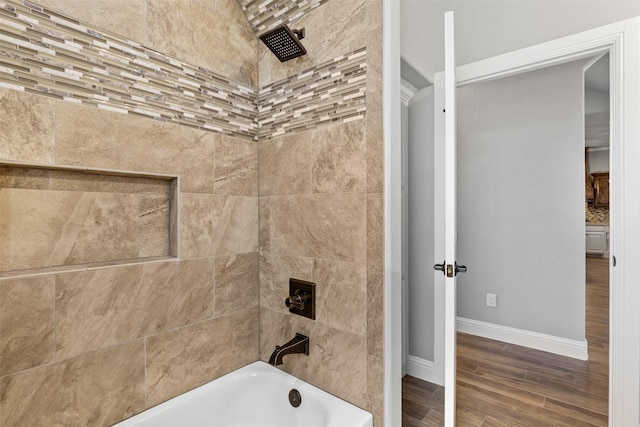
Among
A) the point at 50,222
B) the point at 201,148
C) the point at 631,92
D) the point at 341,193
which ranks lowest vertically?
the point at 50,222

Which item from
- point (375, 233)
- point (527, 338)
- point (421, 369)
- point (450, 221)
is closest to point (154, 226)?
point (375, 233)

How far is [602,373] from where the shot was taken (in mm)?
2430

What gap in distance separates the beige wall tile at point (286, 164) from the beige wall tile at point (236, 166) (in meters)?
0.05

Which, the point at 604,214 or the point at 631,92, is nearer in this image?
the point at 631,92

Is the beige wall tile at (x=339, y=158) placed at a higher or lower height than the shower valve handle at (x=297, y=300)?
higher

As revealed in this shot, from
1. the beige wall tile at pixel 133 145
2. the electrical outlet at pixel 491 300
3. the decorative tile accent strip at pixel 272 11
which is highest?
the decorative tile accent strip at pixel 272 11

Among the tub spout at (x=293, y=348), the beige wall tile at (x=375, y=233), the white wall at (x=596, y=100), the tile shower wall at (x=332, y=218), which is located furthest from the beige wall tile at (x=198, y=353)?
the white wall at (x=596, y=100)

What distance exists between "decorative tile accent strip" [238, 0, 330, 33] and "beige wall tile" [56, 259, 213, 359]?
1.27 metres

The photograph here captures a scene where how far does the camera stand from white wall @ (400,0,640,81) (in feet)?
6.55

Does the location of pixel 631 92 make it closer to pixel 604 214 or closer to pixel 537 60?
pixel 537 60

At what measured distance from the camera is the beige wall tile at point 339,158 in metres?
1.34

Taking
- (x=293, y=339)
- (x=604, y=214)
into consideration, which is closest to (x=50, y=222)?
(x=293, y=339)

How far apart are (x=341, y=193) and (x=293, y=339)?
2.46 feet

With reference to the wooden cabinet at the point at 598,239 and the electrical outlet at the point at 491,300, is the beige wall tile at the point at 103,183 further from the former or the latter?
the wooden cabinet at the point at 598,239
